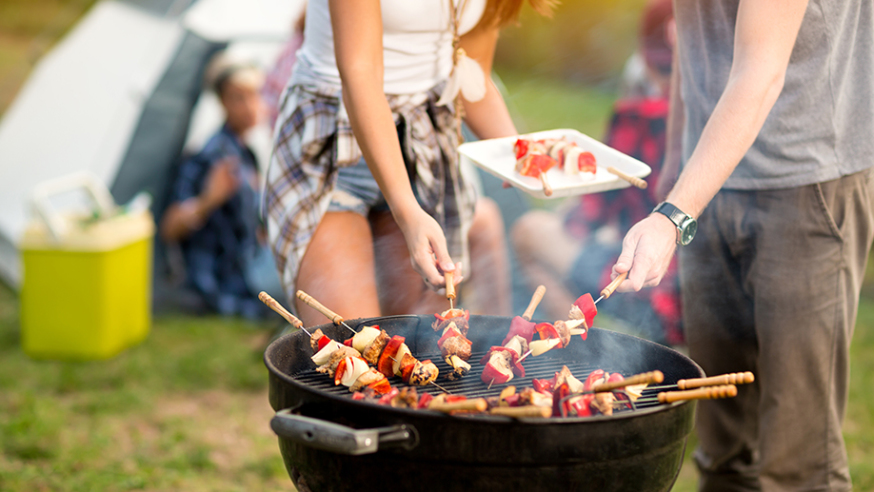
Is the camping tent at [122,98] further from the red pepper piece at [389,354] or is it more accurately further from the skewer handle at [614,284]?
the skewer handle at [614,284]

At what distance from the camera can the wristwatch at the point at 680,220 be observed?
1635mm

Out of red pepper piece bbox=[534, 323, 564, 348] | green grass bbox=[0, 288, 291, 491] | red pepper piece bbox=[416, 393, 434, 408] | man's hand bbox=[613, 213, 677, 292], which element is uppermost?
man's hand bbox=[613, 213, 677, 292]

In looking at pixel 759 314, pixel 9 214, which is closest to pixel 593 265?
pixel 759 314

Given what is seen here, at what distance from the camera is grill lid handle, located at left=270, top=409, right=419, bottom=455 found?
119cm

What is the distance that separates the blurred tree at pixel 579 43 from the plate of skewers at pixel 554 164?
12.8 m

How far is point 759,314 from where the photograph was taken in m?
2.11

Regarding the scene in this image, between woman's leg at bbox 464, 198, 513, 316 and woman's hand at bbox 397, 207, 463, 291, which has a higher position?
woman's hand at bbox 397, 207, 463, 291

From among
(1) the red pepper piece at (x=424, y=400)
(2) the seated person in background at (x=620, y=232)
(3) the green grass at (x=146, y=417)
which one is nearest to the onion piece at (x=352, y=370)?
(1) the red pepper piece at (x=424, y=400)

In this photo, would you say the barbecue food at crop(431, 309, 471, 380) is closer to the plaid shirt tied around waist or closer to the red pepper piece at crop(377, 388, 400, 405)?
the red pepper piece at crop(377, 388, 400, 405)

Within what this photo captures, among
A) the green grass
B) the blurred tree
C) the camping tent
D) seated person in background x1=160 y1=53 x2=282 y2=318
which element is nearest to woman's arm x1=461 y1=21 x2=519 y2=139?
the green grass

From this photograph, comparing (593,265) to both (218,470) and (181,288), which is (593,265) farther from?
(181,288)

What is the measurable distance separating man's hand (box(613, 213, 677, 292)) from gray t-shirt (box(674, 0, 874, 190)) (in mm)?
555

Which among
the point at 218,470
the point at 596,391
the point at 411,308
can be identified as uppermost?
the point at 596,391

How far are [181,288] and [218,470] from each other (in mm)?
2100
